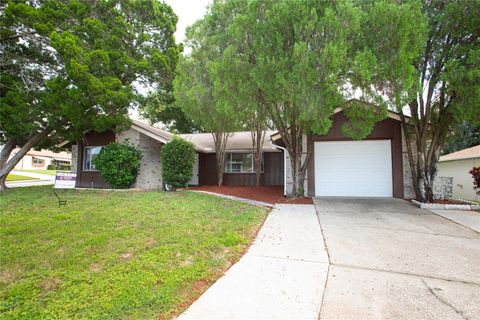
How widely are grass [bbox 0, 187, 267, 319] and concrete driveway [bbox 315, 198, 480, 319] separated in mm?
1562

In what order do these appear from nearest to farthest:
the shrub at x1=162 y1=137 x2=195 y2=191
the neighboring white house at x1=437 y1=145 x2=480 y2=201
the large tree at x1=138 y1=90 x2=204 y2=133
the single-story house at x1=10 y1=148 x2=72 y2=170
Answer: the shrub at x1=162 y1=137 x2=195 y2=191
the neighboring white house at x1=437 y1=145 x2=480 y2=201
the large tree at x1=138 y1=90 x2=204 y2=133
the single-story house at x1=10 y1=148 x2=72 y2=170

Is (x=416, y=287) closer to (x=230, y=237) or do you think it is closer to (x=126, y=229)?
(x=230, y=237)

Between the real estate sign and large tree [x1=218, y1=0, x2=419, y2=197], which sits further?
the real estate sign

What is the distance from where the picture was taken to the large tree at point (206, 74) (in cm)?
717

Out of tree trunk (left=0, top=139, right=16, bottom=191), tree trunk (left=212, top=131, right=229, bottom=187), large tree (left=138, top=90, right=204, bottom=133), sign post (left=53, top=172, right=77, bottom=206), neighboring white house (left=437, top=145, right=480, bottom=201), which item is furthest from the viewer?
large tree (left=138, top=90, right=204, bottom=133)

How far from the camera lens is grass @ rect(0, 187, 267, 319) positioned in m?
2.32

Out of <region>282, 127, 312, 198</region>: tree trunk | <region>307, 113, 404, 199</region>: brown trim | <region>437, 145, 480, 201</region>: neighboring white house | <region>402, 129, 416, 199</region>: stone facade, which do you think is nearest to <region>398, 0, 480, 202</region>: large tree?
<region>402, 129, 416, 199</region>: stone facade

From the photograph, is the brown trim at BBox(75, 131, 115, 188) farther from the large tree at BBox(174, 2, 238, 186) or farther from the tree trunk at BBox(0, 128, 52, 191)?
the large tree at BBox(174, 2, 238, 186)

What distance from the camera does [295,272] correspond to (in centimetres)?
306

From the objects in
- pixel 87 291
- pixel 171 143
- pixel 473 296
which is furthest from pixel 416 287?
pixel 171 143

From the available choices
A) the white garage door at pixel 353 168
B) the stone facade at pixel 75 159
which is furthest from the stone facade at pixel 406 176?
the stone facade at pixel 75 159

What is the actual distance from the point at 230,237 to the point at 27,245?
327cm

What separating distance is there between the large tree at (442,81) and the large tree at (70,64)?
11.0 m

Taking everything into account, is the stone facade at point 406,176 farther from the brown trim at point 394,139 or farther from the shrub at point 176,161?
the shrub at point 176,161
